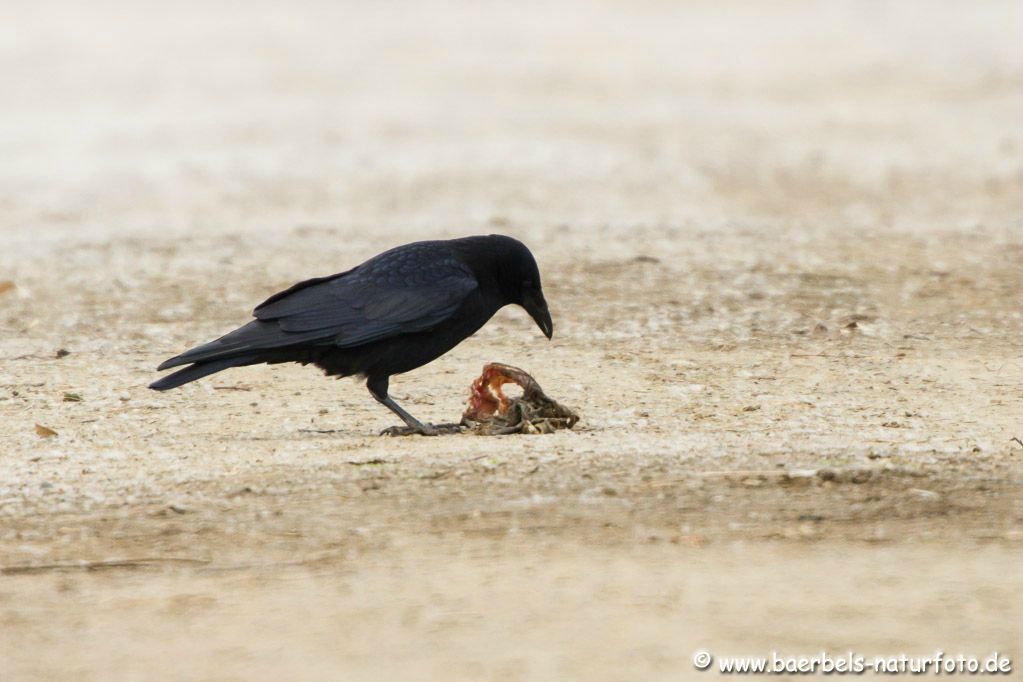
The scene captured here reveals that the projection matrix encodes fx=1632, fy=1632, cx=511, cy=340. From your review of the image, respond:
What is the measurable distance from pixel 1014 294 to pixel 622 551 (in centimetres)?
611

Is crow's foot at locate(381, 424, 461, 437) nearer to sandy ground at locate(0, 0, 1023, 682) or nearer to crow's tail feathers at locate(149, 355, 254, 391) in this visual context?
sandy ground at locate(0, 0, 1023, 682)

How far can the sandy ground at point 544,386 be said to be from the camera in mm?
4664

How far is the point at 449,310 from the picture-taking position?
7051 mm

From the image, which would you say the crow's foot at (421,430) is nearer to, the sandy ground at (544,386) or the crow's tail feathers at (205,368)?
the sandy ground at (544,386)

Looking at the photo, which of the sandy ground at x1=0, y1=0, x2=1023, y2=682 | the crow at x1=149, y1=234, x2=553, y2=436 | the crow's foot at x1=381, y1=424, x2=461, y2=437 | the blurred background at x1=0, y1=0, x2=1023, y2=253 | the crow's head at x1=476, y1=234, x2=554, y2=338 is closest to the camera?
the sandy ground at x1=0, y1=0, x2=1023, y2=682

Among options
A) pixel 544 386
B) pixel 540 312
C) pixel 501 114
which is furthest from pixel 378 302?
pixel 501 114

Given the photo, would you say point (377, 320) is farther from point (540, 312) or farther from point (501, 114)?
point (501, 114)

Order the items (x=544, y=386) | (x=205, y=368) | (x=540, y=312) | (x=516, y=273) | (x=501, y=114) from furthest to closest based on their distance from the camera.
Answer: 1. (x=501, y=114)
2. (x=544, y=386)
3. (x=540, y=312)
4. (x=516, y=273)
5. (x=205, y=368)

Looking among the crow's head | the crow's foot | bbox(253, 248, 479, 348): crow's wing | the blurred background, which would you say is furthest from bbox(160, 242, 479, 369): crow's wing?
the blurred background

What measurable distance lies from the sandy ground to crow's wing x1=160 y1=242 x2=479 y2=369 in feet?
1.44

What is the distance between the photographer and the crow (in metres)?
6.93

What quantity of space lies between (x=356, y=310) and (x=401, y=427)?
551 mm

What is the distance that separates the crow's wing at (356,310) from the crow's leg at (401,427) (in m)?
0.28

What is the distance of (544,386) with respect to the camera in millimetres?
8016
